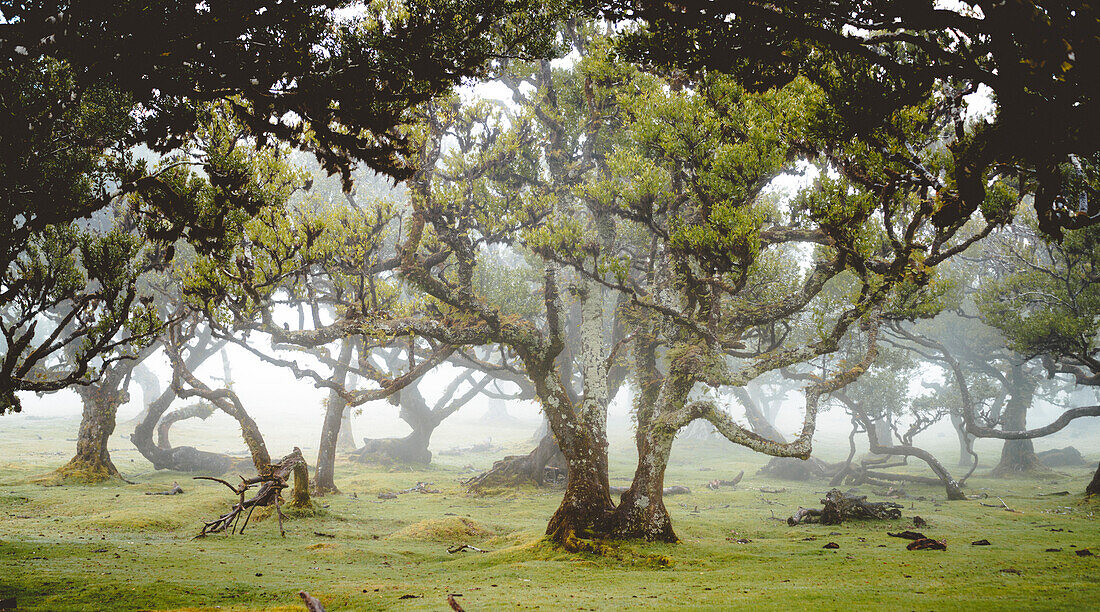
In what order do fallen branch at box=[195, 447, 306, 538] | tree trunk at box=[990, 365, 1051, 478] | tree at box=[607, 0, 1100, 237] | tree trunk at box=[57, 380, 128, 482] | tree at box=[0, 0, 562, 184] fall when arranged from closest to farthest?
tree at box=[607, 0, 1100, 237], tree at box=[0, 0, 562, 184], fallen branch at box=[195, 447, 306, 538], tree trunk at box=[57, 380, 128, 482], tree trunk at box=[990, 365, 1051, 478]

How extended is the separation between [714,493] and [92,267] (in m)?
21.8

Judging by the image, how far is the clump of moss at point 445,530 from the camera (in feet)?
40.3

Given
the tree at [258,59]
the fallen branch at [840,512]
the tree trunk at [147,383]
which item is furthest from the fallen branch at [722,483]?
the tree trunk at [147,383]

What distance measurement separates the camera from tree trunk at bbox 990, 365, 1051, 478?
28984 millimetres

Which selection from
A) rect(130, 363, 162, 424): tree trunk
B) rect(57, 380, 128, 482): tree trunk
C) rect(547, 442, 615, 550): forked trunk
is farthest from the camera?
rect(130, 363, 162, 424): tree trunk

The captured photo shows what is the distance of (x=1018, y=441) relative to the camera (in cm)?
2931

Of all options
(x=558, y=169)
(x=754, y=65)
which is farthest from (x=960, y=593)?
(x=558, y=169)

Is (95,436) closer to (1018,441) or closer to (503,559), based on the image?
(503,559)

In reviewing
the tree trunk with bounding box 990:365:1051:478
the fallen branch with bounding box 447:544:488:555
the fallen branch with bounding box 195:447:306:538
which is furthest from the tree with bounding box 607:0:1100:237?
the tree trunk with bounding box 990:365:1051:478

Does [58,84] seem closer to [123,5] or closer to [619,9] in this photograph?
[123,5]

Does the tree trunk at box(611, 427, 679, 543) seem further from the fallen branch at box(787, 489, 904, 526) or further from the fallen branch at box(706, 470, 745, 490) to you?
the fallen branch at box(706, 470, 745, 490)

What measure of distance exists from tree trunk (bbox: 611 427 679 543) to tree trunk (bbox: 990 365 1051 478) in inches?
1091

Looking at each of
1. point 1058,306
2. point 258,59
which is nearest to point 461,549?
point 258,59

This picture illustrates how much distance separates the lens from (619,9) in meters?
5.48
